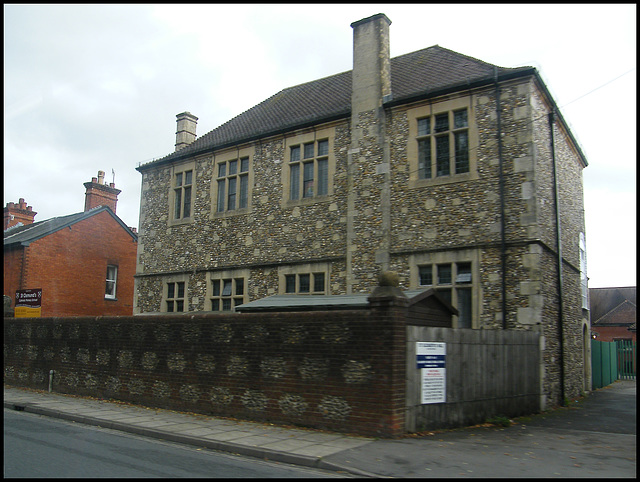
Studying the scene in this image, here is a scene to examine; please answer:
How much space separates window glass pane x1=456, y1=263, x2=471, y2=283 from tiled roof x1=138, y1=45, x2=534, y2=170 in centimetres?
522

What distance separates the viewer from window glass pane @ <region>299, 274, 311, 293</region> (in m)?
18.4

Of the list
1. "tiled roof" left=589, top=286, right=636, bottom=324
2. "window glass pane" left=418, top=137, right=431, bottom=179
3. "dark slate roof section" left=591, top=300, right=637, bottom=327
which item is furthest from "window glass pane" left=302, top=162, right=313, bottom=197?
"tiled roof" left=589, top=286, right=636, bottom=324

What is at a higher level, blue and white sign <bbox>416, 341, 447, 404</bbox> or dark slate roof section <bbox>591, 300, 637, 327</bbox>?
dark slate roof section <bbox>591, 300, 637, 327</bbox>

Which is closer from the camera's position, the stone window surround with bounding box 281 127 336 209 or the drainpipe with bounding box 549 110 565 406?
the drainpipe with bounding box 549 110 565 406

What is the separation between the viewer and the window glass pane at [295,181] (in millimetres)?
19359

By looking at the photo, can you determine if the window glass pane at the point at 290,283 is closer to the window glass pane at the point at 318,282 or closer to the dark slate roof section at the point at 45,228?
the window glass pane at the point at 318,282

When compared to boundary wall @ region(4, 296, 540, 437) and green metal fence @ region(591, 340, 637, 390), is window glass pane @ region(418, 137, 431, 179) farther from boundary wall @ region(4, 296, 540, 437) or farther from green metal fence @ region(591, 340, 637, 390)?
green metal fence @ region(591, 340, 637, 390)

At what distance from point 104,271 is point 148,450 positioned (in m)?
24.9

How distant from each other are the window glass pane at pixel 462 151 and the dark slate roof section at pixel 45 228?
2175cm

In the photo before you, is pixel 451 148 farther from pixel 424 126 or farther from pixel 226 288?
pixel 226 288

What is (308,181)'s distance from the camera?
19172mm

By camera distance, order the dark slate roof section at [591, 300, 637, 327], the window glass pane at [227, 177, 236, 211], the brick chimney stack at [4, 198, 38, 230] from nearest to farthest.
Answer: the window glass pane at [227, 177, 236, 211], the brick chimney stack at [4, 198, 38, 230], the dark slate roof section at [591, 300, 637, 327]

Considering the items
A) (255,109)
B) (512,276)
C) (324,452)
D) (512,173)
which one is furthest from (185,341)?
(255,109)

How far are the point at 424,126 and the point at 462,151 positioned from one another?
1.56 meters
